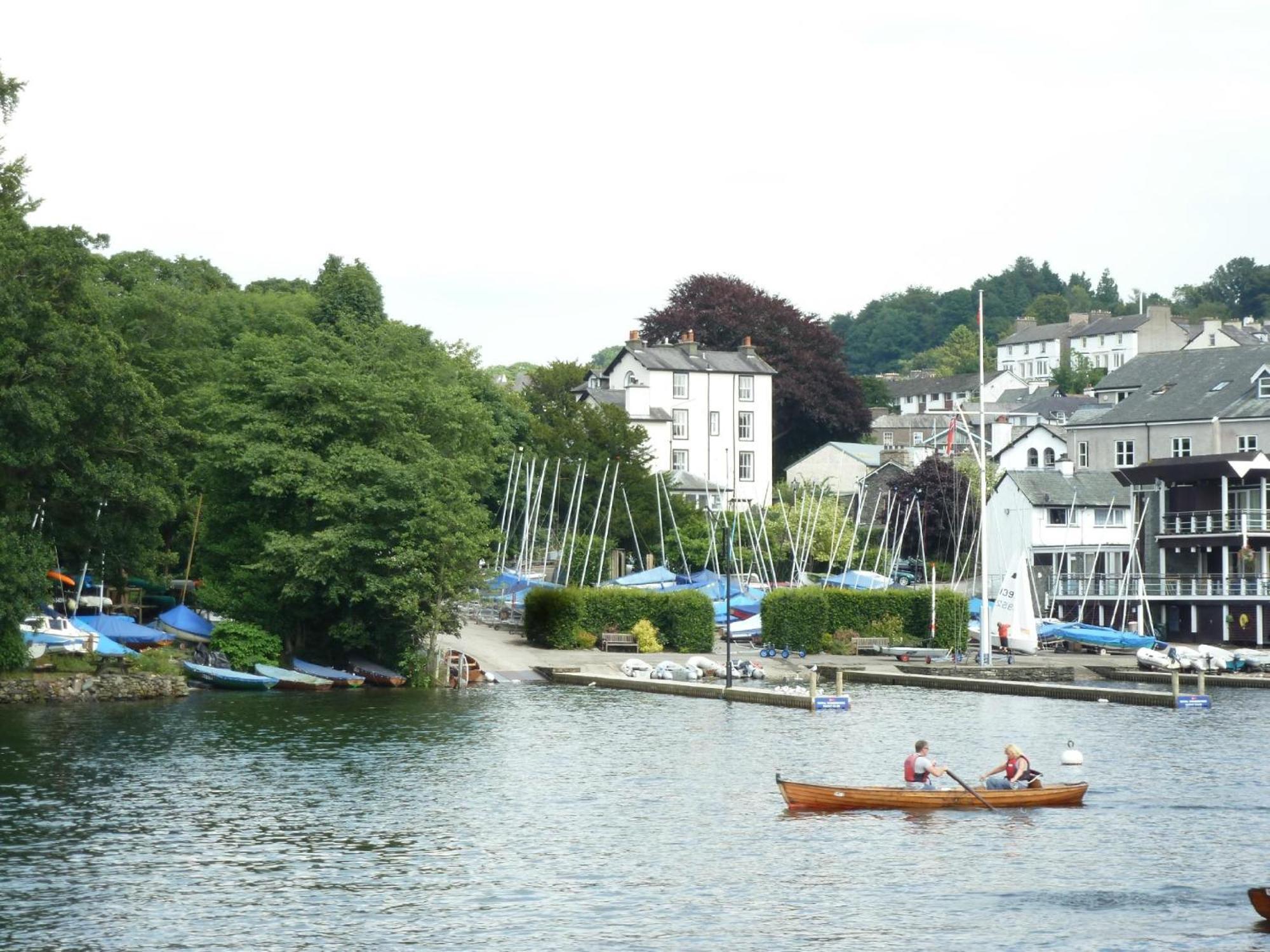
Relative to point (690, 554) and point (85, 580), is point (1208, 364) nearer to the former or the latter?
point (690, 554)

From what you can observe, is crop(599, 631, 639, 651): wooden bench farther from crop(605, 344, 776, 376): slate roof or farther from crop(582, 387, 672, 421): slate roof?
crop(605, 344, 776, 376): slate roof

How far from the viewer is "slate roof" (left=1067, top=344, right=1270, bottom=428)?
341 ft

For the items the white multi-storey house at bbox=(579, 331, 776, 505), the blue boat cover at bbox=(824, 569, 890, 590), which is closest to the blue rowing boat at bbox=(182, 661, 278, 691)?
the blue boat cover at bbox=(824, 569, 890, 590)

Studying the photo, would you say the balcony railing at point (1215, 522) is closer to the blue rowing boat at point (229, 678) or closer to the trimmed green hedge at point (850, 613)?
the trimmed green hedge at point (850, 613)

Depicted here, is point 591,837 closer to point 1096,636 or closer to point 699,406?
point 1096,636

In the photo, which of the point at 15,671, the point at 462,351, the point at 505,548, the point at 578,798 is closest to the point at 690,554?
the point at 505,548

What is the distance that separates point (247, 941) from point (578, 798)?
53.4 ft

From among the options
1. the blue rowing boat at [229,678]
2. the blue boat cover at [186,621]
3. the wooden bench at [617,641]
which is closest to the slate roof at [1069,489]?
the wooden bench at [617,641]

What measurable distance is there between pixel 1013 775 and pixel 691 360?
94.8m

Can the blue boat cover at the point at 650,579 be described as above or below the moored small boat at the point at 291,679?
above

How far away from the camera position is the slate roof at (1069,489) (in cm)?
10262

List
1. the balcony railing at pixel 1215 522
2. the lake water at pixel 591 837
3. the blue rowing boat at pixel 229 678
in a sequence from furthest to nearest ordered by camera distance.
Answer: the balcony railing at pixel 1215 522 < the blue rowing boat at pixel 229 678 < the lake water at pixel 591 837

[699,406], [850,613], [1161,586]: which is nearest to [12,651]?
[850,613]

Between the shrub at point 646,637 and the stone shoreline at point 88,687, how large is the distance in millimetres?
24913
